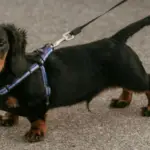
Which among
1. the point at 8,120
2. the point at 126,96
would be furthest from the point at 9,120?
the point at 126,96

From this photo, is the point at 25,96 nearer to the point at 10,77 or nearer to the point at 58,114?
the point at 10,77

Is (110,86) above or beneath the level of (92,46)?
beneath

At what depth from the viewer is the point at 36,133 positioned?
1568 mm

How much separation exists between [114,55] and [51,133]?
0.41 meters

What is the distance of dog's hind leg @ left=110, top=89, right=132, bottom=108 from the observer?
181cm

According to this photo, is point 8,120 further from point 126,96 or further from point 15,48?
point 126,96

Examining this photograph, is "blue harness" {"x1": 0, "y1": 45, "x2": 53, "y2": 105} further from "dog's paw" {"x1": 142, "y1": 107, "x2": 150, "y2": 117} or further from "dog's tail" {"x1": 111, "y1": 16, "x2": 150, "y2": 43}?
"dog's paw" {"x1": 142, "y1": 107, "x2": 150, "y2": 117}

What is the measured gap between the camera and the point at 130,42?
96.7 inches

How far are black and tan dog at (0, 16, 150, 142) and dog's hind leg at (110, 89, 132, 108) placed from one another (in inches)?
4.9

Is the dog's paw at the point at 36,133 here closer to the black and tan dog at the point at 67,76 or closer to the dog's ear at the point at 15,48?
the black and tan dog at the point at 67,76

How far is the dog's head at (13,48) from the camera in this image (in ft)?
4.48

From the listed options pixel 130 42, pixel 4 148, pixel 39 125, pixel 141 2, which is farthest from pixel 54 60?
pixel 141 2

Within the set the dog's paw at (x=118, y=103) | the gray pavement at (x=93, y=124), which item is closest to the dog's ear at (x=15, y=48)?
the gray pavement at (x=93, y=124)

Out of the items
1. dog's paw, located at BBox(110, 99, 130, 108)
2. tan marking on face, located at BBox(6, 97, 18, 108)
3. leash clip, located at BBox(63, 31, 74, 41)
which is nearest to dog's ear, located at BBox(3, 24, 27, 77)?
tan marking on face, located at BBox(6, 97, 18, 108)
